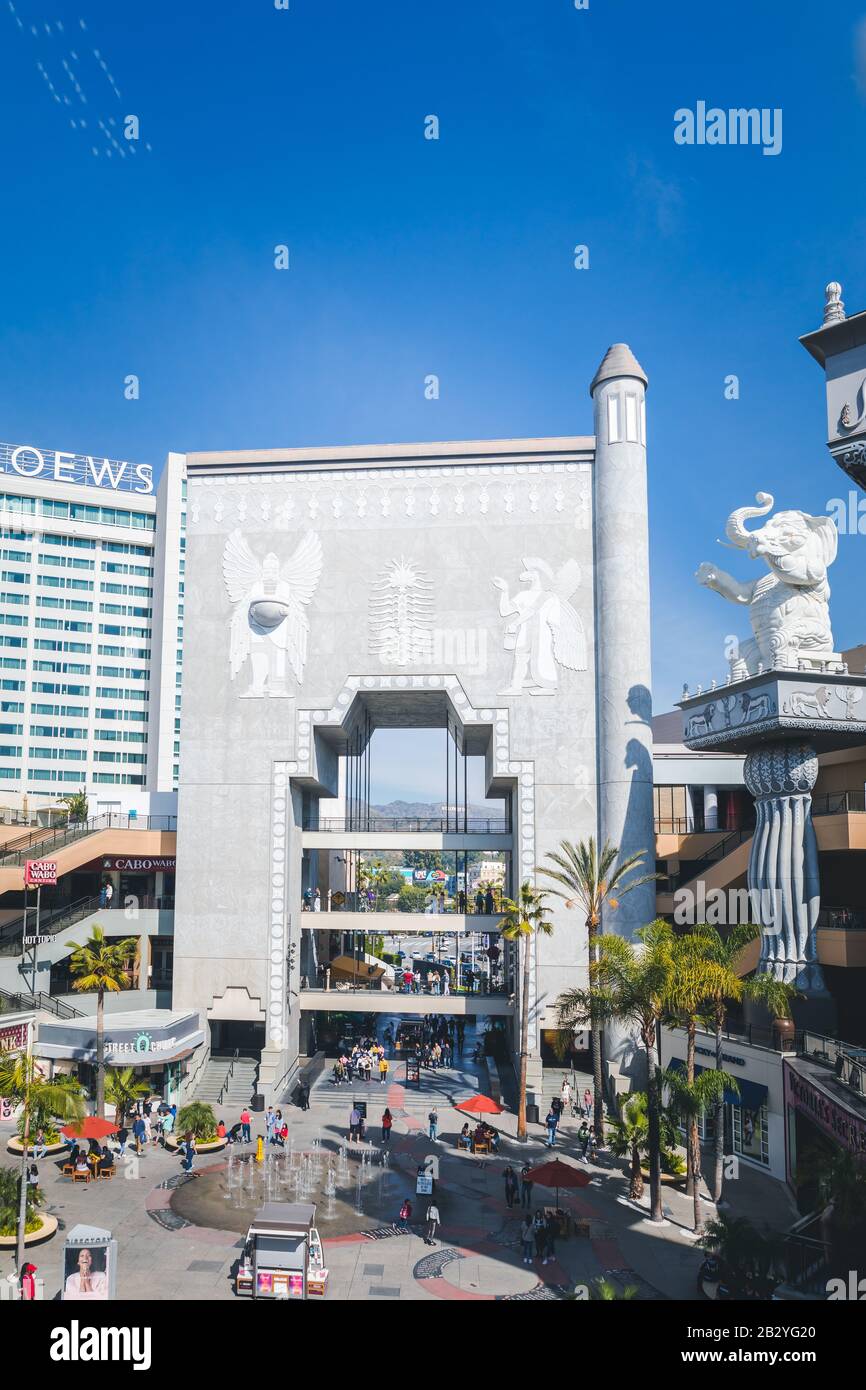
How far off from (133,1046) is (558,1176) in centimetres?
1978

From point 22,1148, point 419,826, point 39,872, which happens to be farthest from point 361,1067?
point 39,872

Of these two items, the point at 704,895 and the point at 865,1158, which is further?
the point at 704,895

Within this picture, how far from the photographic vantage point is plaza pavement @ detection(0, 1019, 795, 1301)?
2355 cm

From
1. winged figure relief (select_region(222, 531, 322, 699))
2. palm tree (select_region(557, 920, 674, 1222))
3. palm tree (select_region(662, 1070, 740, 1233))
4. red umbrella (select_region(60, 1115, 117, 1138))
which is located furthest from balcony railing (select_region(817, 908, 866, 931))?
red umbrella (select_region(60, 1115, 117, 1138))

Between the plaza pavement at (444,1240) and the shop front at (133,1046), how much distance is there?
373cm

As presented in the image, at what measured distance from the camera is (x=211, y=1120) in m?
36.0

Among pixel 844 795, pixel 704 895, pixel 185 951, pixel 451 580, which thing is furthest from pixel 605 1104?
pixel 451 580

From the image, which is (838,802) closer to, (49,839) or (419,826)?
(419,826)

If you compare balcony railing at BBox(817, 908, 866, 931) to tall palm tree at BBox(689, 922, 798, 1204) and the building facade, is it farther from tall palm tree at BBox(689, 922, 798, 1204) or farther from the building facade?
the building facade

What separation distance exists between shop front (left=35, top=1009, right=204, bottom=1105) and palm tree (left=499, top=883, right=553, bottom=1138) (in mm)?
14097

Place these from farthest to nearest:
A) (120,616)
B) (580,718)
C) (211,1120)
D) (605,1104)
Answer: (120,616) < (580,718) < (605,1104) < (211,1120)

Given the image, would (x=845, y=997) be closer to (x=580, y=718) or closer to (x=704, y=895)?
(x=704, y=895)

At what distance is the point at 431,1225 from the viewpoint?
26781mm

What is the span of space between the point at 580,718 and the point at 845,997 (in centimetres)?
1570
